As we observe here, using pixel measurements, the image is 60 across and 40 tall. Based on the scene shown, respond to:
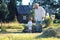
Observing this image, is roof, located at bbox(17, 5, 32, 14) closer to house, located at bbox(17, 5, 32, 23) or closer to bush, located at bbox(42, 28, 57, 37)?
house, located at bbox(17, 5, 32, 23)

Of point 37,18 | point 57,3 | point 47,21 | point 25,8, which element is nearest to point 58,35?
point 37,18

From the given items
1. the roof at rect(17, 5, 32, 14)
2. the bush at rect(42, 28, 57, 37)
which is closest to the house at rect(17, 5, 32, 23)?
the roof at rect(17, 5, 32, 14)

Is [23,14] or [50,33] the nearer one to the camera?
[50,33]

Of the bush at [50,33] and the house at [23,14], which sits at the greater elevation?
the bush at [50,33]

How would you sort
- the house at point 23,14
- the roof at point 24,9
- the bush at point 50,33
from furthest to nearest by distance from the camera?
the roof at point 24,9 → the house at point 23,14 → the bush at point 50,33

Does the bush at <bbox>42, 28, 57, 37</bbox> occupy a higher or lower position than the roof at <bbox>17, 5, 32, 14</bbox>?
higher

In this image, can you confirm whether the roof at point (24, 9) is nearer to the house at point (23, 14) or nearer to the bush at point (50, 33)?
the house at point (23, 14)

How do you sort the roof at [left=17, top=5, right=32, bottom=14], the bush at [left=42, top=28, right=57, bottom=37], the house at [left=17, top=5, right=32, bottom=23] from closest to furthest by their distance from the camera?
the bush at [left=42, top=28, right=57, bottom=37], the house at [left=17, top=5, right=32, bottom=23], the roof at [left=17, top=5, right=32, bottom=14]

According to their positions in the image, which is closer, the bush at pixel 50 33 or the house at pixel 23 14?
the bush at pixel 50 33

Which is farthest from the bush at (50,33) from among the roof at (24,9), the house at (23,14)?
the roof at (24,9)

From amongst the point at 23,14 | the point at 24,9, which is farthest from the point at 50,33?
the point at 24,9

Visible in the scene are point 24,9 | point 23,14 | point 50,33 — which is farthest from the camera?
point 24,9

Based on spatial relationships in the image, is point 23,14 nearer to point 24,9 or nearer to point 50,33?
point 24,9

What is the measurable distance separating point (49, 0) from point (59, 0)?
4.21 metres
